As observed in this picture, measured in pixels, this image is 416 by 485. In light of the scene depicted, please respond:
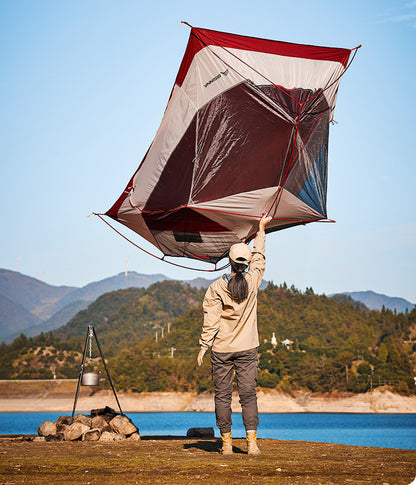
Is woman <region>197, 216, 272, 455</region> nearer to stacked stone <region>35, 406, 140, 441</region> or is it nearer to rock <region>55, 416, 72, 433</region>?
stacked stone <region>35, 406, 140, 441</region>

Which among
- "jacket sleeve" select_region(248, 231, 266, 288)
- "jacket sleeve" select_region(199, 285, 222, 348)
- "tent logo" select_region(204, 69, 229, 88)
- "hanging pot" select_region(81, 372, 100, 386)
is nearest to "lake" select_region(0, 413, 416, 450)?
"hanging pot" select_region(81, 372, 100, 386)

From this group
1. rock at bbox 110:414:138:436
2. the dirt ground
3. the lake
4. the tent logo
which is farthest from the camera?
the lake

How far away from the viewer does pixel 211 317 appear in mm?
6832

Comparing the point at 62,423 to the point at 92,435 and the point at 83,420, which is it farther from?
the point at 92,435

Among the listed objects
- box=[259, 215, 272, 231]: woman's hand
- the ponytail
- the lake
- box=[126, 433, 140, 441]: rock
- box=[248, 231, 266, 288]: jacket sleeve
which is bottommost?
the lake

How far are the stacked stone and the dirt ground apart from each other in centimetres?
184

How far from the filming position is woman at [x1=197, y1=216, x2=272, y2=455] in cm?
676

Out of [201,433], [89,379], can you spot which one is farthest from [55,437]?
[201,433]

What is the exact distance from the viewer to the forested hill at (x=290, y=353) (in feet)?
400

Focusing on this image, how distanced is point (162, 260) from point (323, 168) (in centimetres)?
364

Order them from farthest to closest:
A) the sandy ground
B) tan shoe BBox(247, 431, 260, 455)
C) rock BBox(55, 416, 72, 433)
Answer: the sandy ground, rock BBox(55, 416, 72, 433), tan shoe BBox(247, 431, 260, 455)

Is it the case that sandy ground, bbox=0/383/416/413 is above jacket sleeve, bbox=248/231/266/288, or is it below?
below

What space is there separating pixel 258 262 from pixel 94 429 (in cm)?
436

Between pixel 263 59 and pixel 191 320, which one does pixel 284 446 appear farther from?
pixel 191 320
